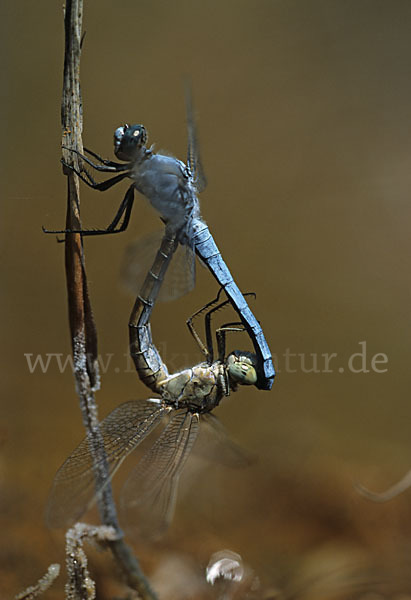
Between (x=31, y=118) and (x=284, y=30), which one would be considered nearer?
(x=31, y=118)

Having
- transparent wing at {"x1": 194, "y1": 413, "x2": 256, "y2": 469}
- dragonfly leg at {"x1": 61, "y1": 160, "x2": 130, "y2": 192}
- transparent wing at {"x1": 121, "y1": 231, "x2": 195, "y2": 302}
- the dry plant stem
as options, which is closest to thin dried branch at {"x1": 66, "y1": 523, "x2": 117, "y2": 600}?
the dry plant stem

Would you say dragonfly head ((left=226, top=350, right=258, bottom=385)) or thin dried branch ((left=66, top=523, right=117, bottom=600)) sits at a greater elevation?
dragonfly head ((left=226, top=350, right=258, bottom=385))

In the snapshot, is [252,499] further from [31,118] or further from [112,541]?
[31,118]

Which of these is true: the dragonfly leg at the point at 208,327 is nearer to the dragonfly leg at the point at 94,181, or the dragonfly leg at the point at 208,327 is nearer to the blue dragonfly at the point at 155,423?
the blue dragonfly at the point at 155,423

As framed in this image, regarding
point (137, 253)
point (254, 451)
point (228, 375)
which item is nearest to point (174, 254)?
point (137, 253)

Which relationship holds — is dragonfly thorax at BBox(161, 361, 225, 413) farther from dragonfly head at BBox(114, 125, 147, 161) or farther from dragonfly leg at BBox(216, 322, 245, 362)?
dragonfly head at BBox(114, 125, 147, 161)

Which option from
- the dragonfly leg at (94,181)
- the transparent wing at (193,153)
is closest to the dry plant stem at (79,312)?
the dragonfly leg at (94,181)
